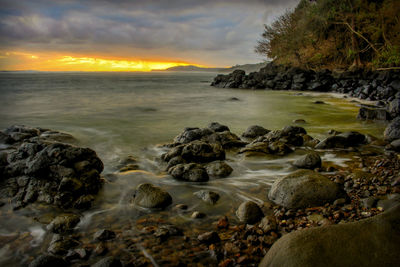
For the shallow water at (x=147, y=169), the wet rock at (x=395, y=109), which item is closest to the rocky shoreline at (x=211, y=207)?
the shallow water at (x=147, y=169)

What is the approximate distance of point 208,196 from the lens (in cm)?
446

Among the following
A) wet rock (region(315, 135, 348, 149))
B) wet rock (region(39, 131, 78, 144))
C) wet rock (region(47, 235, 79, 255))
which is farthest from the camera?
wet rock (region(39, 131, 78, 144))

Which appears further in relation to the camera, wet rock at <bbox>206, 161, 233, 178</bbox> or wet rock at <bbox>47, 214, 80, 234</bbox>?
wet rock at <bbox>206, 161, 233, 178</bbox>

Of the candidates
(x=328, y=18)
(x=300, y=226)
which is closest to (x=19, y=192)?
(x=300, y=226)

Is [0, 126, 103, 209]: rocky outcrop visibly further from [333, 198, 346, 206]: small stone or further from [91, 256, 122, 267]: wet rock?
[333, 198, 346, 206]: small stone

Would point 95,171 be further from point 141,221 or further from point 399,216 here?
point 399,216

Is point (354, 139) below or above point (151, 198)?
above

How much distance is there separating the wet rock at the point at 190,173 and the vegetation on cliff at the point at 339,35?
49.5 ft

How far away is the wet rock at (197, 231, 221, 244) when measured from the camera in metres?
3.27

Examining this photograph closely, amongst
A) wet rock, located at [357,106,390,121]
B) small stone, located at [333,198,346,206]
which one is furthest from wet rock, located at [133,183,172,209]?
wet rock, located at [357,106,390,121]

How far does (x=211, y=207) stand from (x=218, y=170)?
1.45 metres

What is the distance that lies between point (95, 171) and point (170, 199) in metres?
1.65

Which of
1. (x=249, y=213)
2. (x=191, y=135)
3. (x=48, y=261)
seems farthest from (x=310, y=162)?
(x=48, y=261)

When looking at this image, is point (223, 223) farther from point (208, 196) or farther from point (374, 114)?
point (374, 114)
